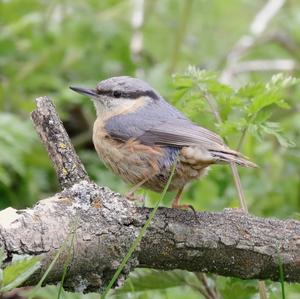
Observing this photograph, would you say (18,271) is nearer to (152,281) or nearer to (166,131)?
(152,281)

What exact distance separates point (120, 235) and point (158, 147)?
66cm

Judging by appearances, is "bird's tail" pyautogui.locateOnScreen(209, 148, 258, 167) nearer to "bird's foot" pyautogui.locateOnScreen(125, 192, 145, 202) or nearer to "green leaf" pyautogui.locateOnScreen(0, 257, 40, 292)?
"bird's foot" pyautogui.locateOnScreen(125, 192, 145, 202)

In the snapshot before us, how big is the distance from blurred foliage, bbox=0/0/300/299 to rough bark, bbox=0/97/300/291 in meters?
1.25

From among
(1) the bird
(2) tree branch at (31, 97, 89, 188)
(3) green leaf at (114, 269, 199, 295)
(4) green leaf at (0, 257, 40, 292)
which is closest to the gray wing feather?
(1) the bird

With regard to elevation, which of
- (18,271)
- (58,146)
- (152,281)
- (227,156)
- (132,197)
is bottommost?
(18,271)

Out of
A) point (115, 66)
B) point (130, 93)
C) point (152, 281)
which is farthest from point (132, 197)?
point (115, 66)

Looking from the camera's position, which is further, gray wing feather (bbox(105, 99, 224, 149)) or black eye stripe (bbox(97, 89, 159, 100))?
black eye stripe (bbox(97, 89, 159, 100))

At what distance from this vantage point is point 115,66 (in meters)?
6.81

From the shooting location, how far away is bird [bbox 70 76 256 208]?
11.5 feet

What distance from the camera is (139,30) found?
6.83m

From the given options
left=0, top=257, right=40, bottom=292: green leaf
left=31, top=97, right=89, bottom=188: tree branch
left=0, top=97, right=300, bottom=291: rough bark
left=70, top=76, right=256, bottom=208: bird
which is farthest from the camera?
left=70, top=76, right=256, bottom=208: bird

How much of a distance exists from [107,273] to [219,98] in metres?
1.08

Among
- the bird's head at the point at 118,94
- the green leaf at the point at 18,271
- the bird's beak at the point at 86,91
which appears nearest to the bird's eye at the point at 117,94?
the bird's head at the point at 118,94

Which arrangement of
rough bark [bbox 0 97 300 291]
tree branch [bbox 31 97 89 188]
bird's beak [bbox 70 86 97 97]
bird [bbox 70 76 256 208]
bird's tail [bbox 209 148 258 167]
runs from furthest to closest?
bird's beak [bbox 70 86 97 97], bird [bbox 70 76 256 208], bird's tail [bbox 209 148 258 167], tree branch [bbox 31 97 89 188], rough bark [bbox 0 97 300 291]
